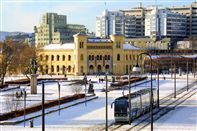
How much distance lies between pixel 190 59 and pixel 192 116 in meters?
111

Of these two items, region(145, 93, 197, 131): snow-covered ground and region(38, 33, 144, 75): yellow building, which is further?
region(38, 33, 144, 75): yellow building

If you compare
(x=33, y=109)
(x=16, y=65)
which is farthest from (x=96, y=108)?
(x=16, y=65)

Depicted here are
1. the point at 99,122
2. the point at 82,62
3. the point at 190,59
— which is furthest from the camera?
the point at 190,59

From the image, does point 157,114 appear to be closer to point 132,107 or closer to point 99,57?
point 132,107

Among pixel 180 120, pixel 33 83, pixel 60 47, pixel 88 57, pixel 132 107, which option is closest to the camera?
pixel 132 107

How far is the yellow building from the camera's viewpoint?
449ft

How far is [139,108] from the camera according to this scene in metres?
49.3

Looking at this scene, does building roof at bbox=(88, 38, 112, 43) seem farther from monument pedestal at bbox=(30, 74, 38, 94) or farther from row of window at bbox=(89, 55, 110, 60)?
monument pedestal at bbox=(30, 74, 38, 94)

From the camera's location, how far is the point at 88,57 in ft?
452

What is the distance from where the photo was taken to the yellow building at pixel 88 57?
137m

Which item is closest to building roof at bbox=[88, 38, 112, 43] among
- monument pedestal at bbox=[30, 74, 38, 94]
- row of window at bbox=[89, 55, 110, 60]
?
row of window at bbox=[89, 55, 110, 60]

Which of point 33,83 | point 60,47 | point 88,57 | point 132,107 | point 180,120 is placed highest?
point 60,47

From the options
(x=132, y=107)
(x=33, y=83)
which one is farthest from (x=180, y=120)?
(x=33, y=83)

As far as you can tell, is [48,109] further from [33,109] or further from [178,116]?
[178,116]
